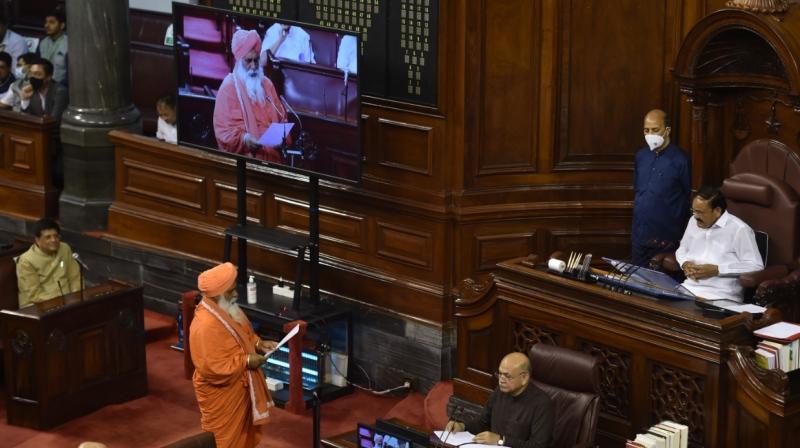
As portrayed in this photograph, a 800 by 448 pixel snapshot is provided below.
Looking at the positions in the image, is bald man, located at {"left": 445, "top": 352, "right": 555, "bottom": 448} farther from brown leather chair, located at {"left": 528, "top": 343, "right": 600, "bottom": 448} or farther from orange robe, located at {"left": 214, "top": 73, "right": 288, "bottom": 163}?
orange robe, located at {"left": 214, "top": 73, "right": 288, "bottom": 163}

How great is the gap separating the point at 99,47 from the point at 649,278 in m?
5.18

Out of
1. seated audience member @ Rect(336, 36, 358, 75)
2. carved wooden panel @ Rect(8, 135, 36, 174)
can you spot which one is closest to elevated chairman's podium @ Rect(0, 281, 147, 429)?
seated audience member @ Rect(336, 36, 358, 75)

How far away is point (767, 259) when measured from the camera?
9.19 metres

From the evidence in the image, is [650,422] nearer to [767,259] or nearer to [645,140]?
[767,259]

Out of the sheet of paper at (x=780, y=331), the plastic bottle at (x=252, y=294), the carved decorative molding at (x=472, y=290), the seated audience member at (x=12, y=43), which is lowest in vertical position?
the plastic bottle at (x=252, y=294)

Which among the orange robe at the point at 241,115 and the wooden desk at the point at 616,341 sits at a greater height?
the orange robe at the point at 241,115

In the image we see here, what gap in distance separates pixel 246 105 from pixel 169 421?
2.13 metres

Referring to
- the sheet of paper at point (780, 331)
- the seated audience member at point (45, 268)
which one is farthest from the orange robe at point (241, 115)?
the sheet of paper at point (780, 331)

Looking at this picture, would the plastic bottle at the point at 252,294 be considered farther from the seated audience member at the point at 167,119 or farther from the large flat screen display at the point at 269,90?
the seated audience member at the point at 167,119

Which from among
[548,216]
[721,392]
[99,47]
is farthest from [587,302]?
[99,47]

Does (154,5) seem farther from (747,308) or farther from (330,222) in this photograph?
(747,308)

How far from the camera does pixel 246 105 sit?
33.8ft

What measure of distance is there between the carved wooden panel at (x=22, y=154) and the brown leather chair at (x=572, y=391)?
18.6 feet

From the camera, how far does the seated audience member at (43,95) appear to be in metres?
12.5
